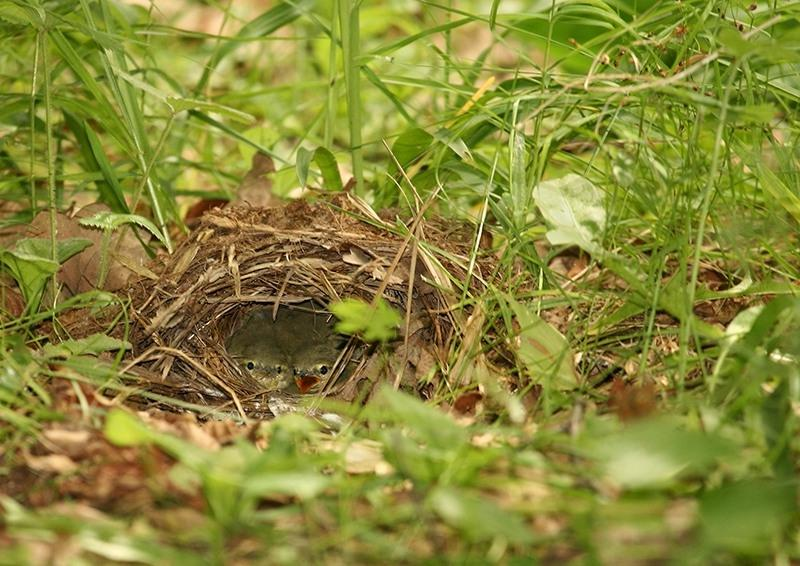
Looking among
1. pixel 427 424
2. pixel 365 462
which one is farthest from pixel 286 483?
pixel 365 462

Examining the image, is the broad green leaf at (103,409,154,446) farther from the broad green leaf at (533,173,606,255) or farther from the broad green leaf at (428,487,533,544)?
the broad green leaf at (533,173,606,255)

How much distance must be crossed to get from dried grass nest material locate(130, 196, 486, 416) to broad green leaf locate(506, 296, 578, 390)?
269mm

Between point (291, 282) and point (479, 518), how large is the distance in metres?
1.51

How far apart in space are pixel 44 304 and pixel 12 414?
912 millimetres

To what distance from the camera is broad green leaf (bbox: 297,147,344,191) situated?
8.45ft

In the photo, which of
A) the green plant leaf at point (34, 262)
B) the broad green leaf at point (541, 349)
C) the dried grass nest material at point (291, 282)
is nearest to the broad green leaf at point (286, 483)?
the broad green leaf at point (541, 349)

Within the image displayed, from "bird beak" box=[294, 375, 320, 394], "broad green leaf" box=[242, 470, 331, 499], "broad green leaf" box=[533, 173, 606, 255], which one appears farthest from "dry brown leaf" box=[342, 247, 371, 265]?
"broad green leaf" box=[242, 470, 331, 499]

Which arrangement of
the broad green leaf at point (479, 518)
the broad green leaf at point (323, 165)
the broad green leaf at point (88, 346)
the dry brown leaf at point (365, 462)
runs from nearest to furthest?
the broad green leaf at point (479, 518), the dry brown leaf at point (365, 462), the broad green leaf at point (88, 346), the broad green leaf at point (323, 165)

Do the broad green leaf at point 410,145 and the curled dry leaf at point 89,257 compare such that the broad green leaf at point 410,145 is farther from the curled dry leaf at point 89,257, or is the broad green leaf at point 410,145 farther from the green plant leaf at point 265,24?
the curled dry leaf at point 89,257

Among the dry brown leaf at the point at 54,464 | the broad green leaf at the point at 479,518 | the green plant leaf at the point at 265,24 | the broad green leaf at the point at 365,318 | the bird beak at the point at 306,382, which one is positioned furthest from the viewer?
the green plant leaf at the point at 265,24

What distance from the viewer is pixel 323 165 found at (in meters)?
2.79

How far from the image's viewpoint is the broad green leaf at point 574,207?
2.12m

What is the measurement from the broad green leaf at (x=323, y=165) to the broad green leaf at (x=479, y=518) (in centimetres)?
134

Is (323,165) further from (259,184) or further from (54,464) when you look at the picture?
(54,464)
